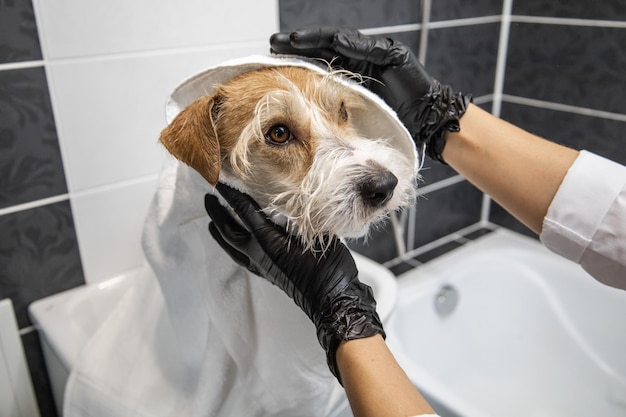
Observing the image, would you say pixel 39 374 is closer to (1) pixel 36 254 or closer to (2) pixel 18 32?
(1) pixel 36 254

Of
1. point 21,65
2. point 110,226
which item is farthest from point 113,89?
point 110,226

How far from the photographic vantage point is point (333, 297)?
0.73 meters

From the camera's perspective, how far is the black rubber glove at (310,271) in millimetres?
718

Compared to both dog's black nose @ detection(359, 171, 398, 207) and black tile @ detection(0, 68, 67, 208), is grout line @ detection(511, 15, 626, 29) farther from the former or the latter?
black tile @ detection(0, 68, 67, 208)

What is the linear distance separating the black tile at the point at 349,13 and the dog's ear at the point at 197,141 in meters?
0.54

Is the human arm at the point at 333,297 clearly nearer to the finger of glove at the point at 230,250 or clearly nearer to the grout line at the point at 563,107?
the finger of glove at the point at 230,250

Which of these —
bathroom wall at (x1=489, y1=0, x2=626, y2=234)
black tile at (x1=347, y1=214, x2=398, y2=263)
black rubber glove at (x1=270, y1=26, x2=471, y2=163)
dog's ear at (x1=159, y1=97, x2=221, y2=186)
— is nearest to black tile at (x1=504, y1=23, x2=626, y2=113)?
bathroom wall at (x1=489, y1=0, x2=626, y2=234)

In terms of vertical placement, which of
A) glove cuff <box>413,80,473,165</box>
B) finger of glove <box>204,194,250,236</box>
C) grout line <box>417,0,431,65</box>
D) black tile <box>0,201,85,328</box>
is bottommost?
black tile <box>0,201,85,328</box>

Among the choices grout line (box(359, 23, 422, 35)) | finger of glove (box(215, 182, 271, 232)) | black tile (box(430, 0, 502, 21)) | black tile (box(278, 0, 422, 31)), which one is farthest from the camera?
black tile (box(430, 0, 502, 21))

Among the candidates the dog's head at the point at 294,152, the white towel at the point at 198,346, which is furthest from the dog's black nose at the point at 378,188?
the white towel at the point at 198,346

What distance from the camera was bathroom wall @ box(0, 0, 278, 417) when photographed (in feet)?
3.03

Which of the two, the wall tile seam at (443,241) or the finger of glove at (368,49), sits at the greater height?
the finger of glove at (368,49)

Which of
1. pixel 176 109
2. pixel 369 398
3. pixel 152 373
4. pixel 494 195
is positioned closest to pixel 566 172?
pixel 494 195

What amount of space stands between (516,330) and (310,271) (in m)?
1.14
